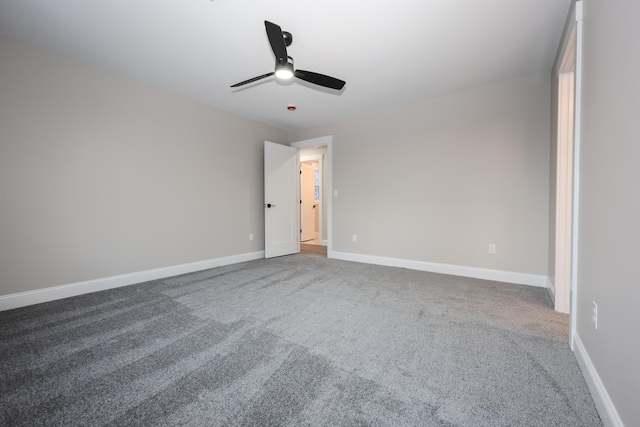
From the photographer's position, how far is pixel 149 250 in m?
3.33

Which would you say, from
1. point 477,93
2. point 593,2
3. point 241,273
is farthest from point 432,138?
point 241,273

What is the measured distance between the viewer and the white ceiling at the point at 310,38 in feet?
6.48

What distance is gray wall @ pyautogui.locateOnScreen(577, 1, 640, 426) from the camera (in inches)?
37.5

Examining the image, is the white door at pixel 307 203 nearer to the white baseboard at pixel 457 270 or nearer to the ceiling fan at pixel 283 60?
the white baseboard at pixel 457 270

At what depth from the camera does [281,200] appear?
16.2ft

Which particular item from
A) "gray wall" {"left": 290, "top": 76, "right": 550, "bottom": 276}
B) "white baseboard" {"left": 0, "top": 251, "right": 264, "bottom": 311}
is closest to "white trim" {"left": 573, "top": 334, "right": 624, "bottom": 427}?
"gray wall" {"left": 290, "top": 76, "right": 550, "bottom": 276}

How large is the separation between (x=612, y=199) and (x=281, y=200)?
14.1ft

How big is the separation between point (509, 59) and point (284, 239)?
4.11 metres

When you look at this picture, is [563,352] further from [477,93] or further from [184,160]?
[184,160]

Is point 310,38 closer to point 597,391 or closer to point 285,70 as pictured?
point 285,70

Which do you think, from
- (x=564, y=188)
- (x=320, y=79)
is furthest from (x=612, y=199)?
(x=320, y=79)

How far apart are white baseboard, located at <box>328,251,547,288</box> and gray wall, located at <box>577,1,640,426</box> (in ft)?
5.79

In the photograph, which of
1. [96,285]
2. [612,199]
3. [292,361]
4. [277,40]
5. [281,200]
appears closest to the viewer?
[612,199]

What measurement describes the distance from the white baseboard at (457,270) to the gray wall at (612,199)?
176 centimetres
